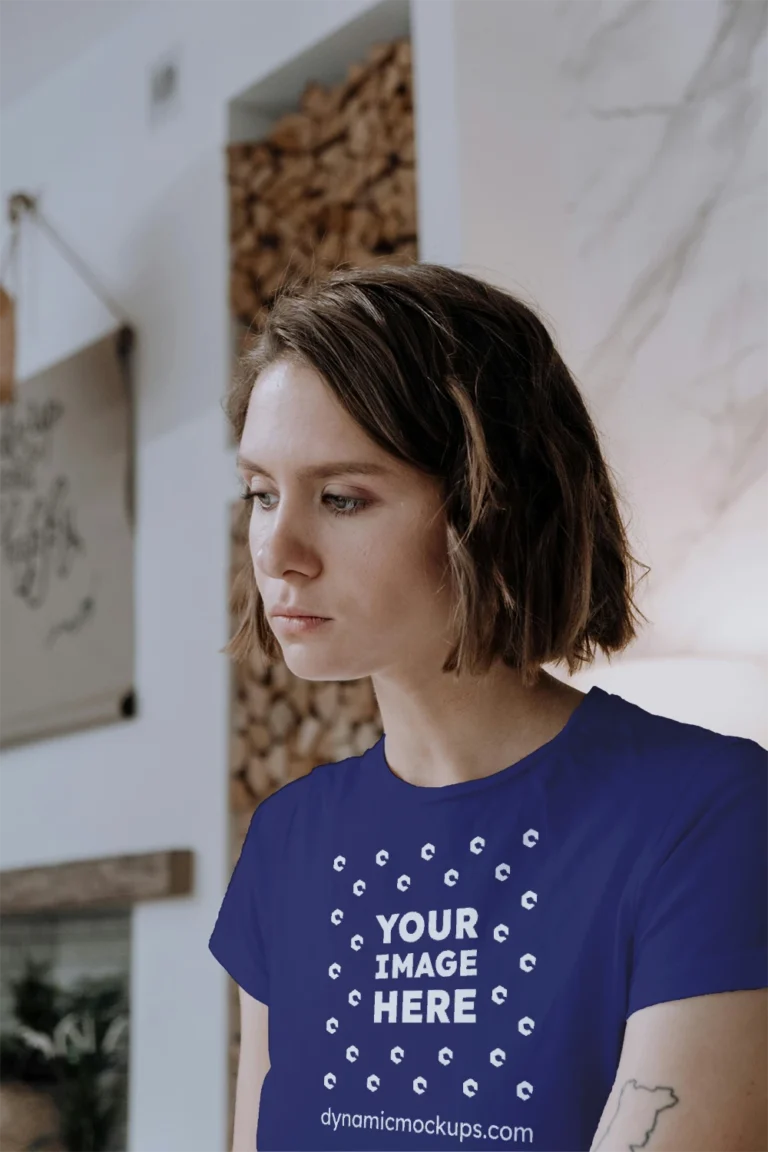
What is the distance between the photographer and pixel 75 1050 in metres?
3.26

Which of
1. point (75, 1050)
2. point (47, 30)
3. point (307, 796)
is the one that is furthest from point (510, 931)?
point (47, 30)

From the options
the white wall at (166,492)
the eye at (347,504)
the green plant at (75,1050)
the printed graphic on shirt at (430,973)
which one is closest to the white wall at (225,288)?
the white wall at (166,492)

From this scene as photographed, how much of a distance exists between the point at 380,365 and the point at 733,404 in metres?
1.27

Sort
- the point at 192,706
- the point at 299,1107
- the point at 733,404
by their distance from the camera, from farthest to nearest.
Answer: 1. the point at 192,706
2. the point at 733,404
3. the point at 299,1107

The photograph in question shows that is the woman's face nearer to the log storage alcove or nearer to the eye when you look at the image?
the eye

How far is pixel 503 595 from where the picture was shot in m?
1.08

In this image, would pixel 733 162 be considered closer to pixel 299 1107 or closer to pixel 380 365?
pixel 380 365

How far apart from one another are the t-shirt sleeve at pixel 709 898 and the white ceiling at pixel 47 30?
3.16 m

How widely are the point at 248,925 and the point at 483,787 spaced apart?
321 millimetres

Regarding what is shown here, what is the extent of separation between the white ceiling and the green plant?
2.36 metres

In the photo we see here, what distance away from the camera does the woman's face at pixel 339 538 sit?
1.04 meters

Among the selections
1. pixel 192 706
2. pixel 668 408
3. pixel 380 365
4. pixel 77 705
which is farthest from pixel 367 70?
pixel 380 365

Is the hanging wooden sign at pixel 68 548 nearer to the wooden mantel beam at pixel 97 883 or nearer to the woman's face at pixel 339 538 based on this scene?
the wooden mantel beam at pixel 97 883

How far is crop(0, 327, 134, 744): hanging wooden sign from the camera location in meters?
3.34
